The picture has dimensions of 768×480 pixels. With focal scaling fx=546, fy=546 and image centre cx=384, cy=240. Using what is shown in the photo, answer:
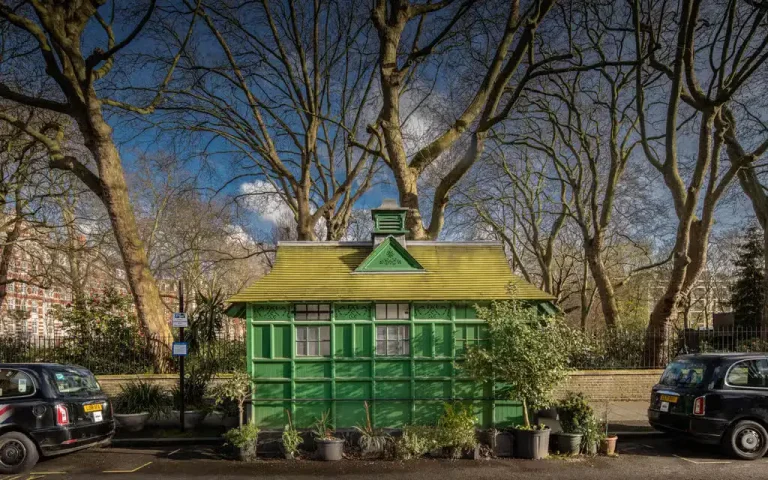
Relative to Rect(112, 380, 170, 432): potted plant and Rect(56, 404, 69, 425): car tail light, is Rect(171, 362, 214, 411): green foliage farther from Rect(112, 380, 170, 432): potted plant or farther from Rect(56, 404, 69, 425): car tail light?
Rect(56, 404, 69, 425): car tail light

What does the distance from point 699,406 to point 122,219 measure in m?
15.1

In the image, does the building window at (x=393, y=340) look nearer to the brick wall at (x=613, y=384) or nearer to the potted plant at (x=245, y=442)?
the potted plant at (x=245, y=442)

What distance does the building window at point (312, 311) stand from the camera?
421 inches

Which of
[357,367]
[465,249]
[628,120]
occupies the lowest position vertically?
[357,367]

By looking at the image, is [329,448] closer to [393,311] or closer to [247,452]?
[247,452]

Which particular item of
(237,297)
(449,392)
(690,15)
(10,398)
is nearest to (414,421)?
(449,392)

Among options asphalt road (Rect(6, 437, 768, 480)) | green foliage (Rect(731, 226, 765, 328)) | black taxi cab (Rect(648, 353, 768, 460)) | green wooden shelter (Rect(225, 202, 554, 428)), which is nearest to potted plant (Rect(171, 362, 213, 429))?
asphalt road (Rect(6, 437, 768, 480))

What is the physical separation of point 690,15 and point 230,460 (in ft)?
48.7

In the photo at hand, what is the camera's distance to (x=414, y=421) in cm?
1052

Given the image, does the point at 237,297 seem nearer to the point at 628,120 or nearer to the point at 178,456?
the point at 178,456

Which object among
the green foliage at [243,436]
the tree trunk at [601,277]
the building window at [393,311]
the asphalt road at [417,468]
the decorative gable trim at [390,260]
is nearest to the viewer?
the asphalt road at [417,468]

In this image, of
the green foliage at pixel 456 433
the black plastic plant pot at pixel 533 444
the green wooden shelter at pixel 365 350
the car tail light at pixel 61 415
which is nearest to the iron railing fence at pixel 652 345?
the green wooden shelter at pixel 365 350

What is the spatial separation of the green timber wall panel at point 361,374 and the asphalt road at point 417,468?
1.18m

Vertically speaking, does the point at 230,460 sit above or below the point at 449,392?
below
